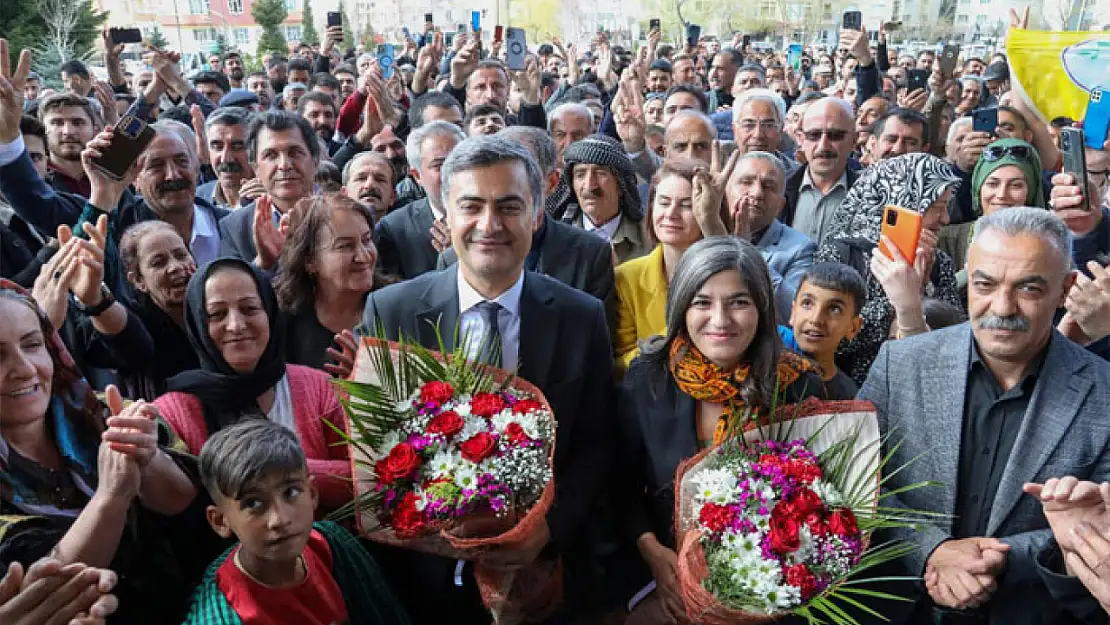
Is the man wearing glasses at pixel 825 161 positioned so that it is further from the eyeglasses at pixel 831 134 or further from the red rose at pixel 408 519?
the red rose at pixel 408 519

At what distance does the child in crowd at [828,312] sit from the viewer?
356 cm

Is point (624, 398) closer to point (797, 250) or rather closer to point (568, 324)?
point (568, 324)

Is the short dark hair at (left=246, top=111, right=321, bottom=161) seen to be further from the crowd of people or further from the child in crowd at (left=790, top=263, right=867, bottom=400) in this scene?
the child in crowd at (left=790, top=263, right=867, bottom=400)

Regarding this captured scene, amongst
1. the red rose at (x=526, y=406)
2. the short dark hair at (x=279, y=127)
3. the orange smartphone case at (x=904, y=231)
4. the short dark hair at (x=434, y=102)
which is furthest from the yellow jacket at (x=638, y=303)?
the short dark hair at (x=434, y=102)

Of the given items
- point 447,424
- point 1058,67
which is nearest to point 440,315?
point 447,424

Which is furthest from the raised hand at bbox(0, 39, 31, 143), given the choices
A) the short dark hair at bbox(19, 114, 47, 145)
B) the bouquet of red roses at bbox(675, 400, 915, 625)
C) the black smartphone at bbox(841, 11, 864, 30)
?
the black smartphone at bbox(841, 11, 864, 30)

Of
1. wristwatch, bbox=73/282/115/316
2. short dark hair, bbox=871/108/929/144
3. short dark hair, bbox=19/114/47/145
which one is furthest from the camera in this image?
short dark hair, bbox=871/108/929/144

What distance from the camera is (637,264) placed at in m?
4.09

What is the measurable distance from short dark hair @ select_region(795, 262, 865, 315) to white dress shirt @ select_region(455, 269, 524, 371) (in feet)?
4.83

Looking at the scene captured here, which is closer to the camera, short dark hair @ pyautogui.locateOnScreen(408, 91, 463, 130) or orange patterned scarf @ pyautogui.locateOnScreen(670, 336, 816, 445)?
orange patterned scarf @ pyautogui.locateOnScreen(670, 336, 816, 445)

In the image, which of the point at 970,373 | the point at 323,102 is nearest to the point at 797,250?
the point at 970,373

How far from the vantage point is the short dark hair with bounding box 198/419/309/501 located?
2.33 meters

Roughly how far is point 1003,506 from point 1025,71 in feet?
12.8

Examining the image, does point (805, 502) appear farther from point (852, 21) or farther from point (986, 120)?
point (852, 21)
